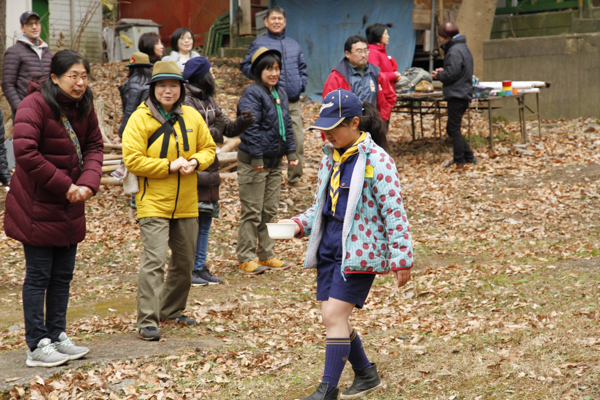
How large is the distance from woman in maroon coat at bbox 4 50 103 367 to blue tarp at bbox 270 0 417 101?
13.4 metres

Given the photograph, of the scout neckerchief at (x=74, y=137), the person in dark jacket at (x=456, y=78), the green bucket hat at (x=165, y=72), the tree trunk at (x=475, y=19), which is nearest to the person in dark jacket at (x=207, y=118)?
the green bucket hat at (x=165, y=72)

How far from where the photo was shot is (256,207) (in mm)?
7660

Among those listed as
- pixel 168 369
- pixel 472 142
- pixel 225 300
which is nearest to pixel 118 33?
pixel 472 142

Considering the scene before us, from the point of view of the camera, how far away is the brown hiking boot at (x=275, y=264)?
317 inches

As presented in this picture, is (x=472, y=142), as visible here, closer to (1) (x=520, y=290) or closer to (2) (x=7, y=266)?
(1) (x=520, y=290)

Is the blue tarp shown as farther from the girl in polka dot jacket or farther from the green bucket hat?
the girl in polka dot jacket

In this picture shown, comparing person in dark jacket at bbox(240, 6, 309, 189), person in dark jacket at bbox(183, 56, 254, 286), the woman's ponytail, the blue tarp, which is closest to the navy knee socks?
the woman's ponytail

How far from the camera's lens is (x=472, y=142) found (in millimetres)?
13648

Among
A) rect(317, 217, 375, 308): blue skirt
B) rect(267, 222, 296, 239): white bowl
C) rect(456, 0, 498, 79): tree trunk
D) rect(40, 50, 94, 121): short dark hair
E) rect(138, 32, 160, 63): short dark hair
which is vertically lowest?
rect(317, 217, 375, 308): blue skirt

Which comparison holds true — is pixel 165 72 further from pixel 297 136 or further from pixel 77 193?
pixel 297 136

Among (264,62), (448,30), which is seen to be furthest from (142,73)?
(448,30)

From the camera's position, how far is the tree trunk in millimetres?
15602

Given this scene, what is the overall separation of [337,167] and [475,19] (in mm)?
12898

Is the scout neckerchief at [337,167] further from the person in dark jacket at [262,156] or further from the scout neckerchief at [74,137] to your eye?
the person in dark jacket at [262,156]
